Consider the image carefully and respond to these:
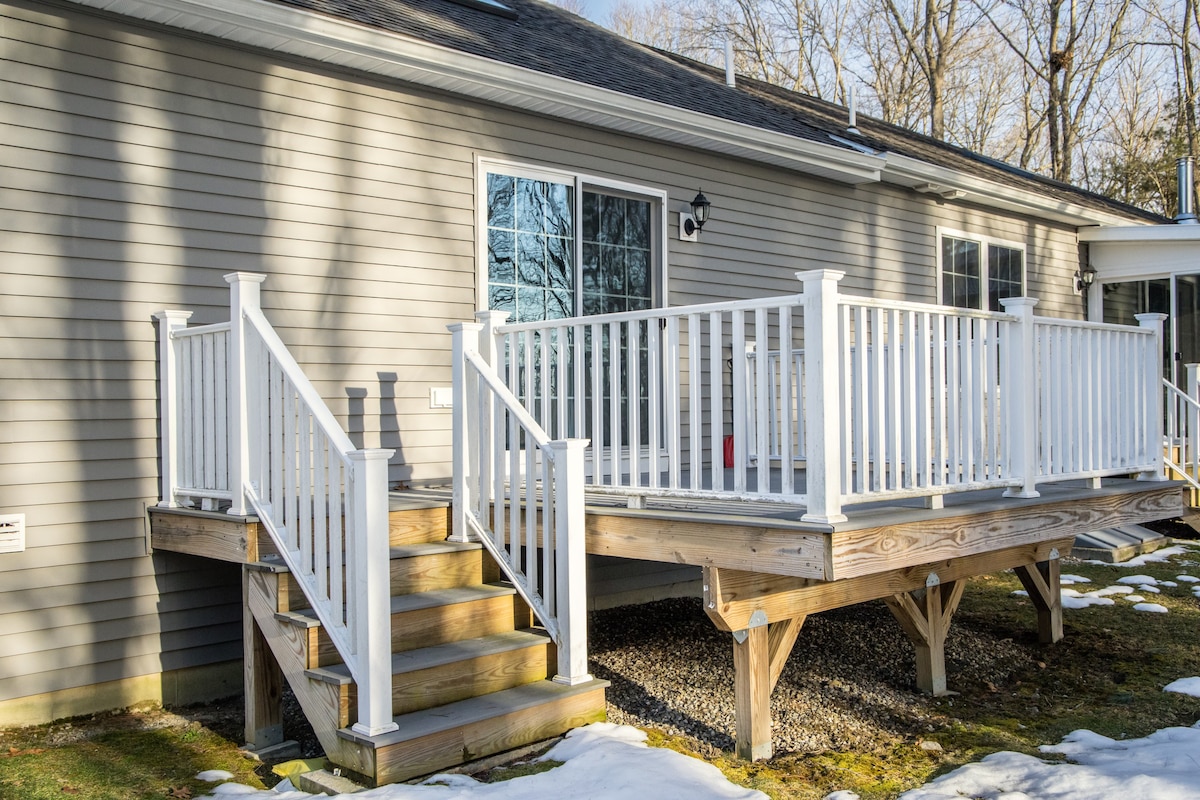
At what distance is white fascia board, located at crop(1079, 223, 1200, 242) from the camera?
34.2 ft

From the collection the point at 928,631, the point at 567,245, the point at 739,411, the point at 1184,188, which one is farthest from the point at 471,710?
the point at 1184,188

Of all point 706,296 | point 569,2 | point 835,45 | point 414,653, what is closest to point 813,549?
point 414,653

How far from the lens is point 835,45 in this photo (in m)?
20.3

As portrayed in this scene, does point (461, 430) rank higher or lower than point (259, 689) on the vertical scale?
higher

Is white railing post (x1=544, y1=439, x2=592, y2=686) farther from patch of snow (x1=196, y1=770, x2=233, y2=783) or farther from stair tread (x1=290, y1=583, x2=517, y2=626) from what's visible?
patch of snow (x1=196, y1=770, x2=233, y2=783)

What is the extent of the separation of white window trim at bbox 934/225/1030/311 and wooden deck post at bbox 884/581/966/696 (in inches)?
176

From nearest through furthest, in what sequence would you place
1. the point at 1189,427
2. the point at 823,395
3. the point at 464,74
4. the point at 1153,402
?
the point at 823,395 → the point at 464,74 → the point at 1153,402 → the point at 1189,427

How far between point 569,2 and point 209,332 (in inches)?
787

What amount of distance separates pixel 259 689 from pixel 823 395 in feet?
8.30

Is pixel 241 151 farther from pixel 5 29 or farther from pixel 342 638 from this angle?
pixel 342 638

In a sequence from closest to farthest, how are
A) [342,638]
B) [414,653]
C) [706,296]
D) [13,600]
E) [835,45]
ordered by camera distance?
[342,638]
[414,653]
[13,600]
[706,296]
[835,45]

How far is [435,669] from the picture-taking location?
153 inches

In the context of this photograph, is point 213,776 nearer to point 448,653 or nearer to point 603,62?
point 448,653

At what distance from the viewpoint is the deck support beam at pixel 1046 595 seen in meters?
6.06
